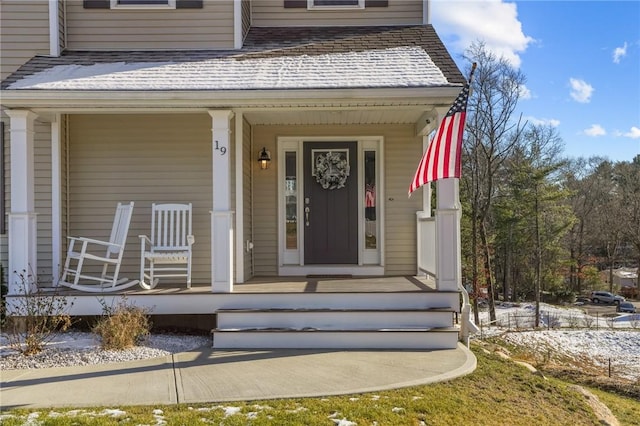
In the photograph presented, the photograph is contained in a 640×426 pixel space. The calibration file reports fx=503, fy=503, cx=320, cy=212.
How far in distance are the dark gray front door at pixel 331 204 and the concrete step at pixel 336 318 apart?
2.26 m

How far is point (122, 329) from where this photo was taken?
4926mm

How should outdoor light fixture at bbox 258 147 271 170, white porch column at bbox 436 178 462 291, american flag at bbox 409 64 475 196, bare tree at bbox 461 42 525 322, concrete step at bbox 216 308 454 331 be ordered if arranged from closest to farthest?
1. american flag at bbox 409 64 475 196
2. concrete step at bbox 216 308 454 331
3. white porch column at bbox 436 178 462 291
4. outdoor light fixture at bbox 258 147 271 170
5. bare tree at bbox 461 42 525 322

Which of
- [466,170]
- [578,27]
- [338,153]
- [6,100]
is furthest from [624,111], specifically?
→ [6,100]

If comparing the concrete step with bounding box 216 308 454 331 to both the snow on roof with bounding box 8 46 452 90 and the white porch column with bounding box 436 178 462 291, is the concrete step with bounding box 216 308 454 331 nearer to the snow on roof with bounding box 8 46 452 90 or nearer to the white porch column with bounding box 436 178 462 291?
the white porch column with bounding box 436 178 462 291

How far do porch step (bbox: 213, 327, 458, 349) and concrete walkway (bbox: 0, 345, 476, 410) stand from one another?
107mm

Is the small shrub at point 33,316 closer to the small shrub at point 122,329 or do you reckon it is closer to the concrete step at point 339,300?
the small shrub at point 122,329

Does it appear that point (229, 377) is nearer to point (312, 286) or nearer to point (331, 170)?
point (312, 286)

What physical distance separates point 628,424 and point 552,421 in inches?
56.2

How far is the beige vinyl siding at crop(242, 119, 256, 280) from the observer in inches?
274

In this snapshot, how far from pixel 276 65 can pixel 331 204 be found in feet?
7.46

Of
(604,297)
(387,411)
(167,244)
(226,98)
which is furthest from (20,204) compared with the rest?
(604,297)

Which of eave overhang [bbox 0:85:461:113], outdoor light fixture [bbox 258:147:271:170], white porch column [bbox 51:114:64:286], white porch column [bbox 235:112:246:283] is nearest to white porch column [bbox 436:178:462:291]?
eave overhang [bbox 0:85:461:113]

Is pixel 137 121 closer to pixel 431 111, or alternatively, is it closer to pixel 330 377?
pixel 431 111

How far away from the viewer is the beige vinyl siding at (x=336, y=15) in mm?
7520
